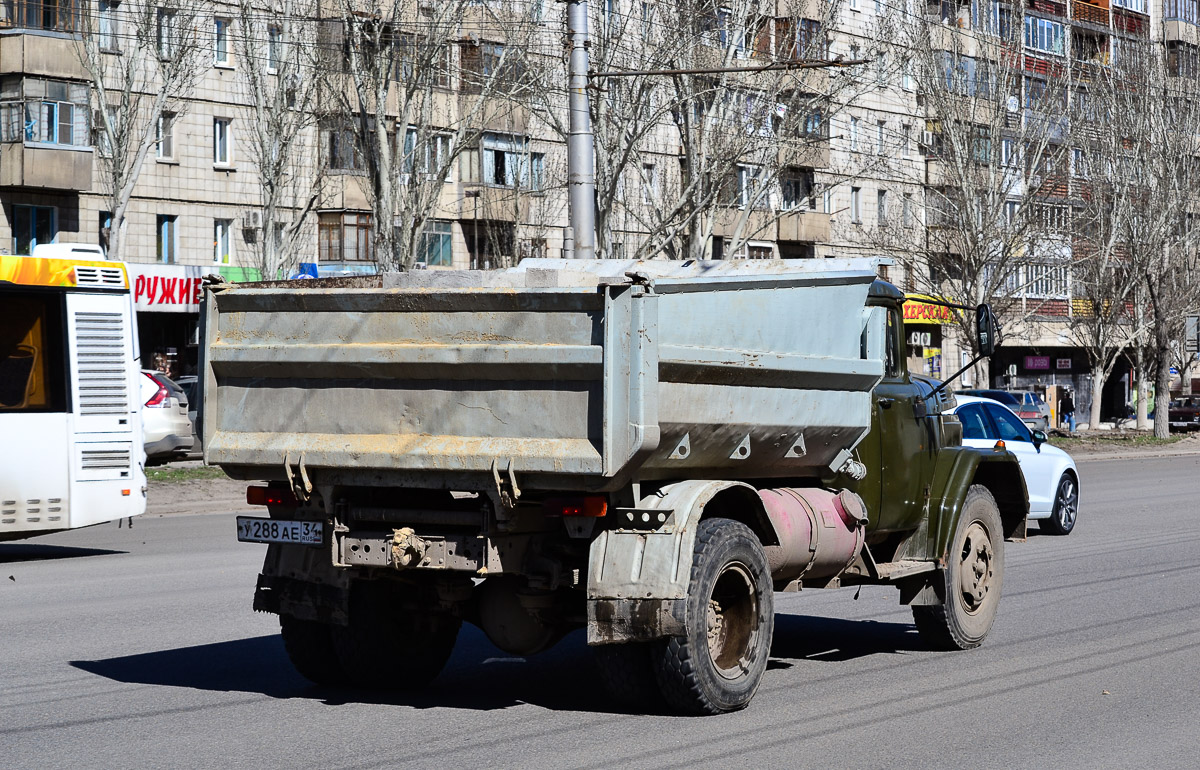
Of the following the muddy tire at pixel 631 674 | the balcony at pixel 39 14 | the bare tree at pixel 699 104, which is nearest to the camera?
the muddy tire at pixel 631 674

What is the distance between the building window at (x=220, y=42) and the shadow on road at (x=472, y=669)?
35041 millimetres

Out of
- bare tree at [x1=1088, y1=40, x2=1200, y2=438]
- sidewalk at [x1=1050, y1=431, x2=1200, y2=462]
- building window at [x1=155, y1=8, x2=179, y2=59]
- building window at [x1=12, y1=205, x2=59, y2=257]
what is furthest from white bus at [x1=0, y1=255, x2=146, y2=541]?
bare tree at [x1=1088, y1=40, x2=1200, y2=438]

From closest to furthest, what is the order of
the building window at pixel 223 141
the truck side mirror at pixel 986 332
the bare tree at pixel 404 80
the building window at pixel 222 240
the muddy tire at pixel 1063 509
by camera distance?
the truck side mirror at pixel 986 332
the muddy tire at pixel 1063 509
the bare tree at pixel 404 80
the building window at pixel 222 240
the building window at pixel 223 141

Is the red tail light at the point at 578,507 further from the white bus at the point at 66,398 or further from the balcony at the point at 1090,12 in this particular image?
the balcony at the point at 1090,12

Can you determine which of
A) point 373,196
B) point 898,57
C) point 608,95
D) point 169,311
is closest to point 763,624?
point 608,95

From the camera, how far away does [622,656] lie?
7.55 metres

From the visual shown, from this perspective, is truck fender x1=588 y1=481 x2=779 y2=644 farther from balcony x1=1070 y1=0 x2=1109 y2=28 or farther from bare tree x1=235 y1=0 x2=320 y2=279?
balcony x1=1070 y1=0 x2=1109 y2=28

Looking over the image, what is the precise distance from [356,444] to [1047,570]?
888 centimetres

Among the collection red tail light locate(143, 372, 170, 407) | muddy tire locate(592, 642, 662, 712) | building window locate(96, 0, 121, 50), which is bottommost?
muddy tire locate(592, 642, 662, 712)

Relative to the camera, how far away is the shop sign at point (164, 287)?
42.1 metres

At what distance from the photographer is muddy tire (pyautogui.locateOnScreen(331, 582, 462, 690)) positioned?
8.20 meters

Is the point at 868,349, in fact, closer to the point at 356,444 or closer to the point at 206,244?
the point at 356,444

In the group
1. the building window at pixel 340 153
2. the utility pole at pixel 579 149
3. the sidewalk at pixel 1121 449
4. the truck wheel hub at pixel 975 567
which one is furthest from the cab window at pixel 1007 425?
the building window at pixel 340 153

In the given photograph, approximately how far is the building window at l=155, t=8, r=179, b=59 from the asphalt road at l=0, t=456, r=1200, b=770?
29.2 meters
